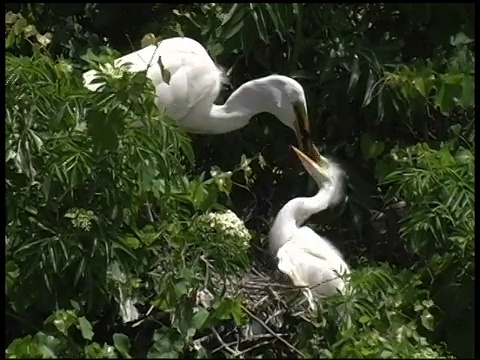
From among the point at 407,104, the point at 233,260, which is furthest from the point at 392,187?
the point at 233,260

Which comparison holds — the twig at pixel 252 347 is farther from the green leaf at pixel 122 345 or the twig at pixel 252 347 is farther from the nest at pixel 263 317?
the green leaf at pixel 122 345

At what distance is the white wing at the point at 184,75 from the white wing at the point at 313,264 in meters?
0.50

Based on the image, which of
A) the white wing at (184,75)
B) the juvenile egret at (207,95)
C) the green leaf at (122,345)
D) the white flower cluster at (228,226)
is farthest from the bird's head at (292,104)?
the green leaf at (122,345)

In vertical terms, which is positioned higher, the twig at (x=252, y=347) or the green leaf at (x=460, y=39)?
the green leaf at (x=460, y=39)

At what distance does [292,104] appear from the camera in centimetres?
329

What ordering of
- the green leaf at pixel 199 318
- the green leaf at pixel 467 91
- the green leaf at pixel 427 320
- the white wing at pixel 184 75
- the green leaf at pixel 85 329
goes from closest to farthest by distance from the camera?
the green leaf at pixel 85 329 → the green leaf at pixel 199 318 → the green leaf at pixel 427 320 → the green leaf at pixel 467 91 → the white wing at pixel 184 75

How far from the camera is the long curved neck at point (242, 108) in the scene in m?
3.34

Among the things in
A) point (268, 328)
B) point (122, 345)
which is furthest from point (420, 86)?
point (122, 345)

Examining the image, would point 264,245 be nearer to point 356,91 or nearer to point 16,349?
point 356,91

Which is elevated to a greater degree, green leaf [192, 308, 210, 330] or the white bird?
green leaf [192, 308, 210, 330]

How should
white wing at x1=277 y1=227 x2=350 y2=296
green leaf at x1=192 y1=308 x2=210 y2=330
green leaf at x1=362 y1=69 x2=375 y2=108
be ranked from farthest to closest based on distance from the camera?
green leaf at x1=362 y1=69 x2=375 y2=108
white wing at x1=277 y1=227 x2=350 y2=296
green leaf at x1=192 y1=308 x2=210 y2=330

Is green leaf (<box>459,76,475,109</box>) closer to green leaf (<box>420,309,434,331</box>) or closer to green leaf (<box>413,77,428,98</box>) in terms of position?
green leaf (<box>413,77,428,98</box>)

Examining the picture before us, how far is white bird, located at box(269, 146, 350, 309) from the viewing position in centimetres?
288

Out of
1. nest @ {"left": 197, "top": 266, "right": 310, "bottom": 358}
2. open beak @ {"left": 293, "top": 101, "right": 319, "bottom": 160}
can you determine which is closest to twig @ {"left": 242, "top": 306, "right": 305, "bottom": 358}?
nest @ {"left": 197, "top": 266, "right": 310, "bottom": 358}
